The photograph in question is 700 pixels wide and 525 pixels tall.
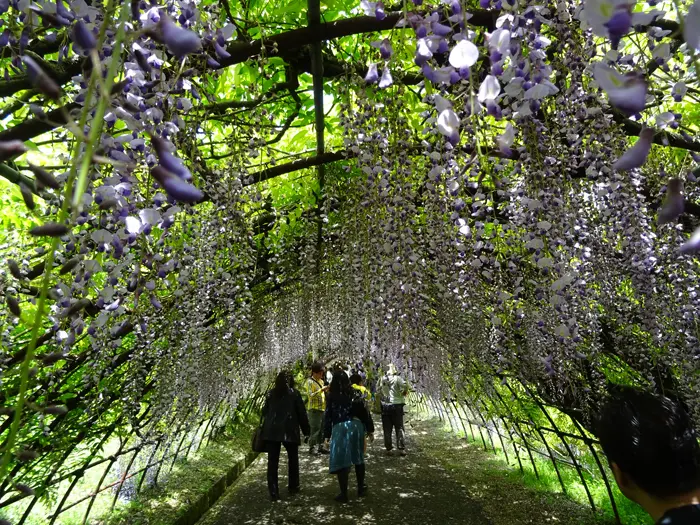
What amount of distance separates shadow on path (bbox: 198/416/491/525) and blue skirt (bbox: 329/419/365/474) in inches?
19.8

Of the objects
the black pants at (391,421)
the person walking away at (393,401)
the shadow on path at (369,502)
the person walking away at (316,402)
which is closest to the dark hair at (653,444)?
the shadow on path at (369,502)

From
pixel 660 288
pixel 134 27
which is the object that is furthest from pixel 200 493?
pixel 134 27

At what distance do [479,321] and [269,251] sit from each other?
258 centimetres

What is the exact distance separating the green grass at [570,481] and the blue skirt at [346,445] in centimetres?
210

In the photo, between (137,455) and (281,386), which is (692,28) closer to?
(281,386)

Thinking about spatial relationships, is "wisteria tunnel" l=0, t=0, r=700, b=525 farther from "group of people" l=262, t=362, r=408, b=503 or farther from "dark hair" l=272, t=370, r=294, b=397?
"dark hair" l=272, t=370, r=294, b=397

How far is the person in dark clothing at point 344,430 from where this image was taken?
6.16m

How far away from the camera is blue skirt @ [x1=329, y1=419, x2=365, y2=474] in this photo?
6.14m

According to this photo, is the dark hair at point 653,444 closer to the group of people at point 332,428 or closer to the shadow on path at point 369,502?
the shadow on path at point 369,502

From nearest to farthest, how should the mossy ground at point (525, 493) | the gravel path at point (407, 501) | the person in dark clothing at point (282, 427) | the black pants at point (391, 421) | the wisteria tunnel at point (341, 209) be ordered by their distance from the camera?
the wisteria tunnel at point (341, 209) < the mossy ground at point (525, 493) < the gravel path at point (407, 501) < the person in dark clothing at point (282, 427) < the black pants at point (391, 421)

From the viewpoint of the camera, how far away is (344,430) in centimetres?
625

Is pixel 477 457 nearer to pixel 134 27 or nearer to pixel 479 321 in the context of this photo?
pixel 479 321

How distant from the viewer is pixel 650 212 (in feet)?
13.0

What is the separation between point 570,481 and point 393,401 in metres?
3.50
